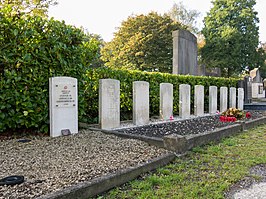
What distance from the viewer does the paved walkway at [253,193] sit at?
2.62 metres

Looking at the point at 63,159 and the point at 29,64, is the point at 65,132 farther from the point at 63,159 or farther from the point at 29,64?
the point at 63,159

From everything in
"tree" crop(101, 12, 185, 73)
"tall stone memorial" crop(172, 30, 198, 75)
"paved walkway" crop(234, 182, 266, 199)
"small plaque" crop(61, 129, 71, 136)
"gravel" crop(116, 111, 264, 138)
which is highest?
"tree" crop(101, 12, 185, 73)

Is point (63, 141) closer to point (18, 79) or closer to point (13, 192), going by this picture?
point (18, 79)

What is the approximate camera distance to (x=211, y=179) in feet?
10.1

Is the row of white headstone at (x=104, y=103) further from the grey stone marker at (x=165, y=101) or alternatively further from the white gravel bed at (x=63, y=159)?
the white gravel bed at (x=63, y=159)

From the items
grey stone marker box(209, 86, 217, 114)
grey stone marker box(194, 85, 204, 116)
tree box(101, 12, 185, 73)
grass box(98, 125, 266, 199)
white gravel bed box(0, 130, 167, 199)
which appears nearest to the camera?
white gravel bed box(0, 130, 167, 199)

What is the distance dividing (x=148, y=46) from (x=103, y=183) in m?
23.9

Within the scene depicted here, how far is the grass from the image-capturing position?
265 cm

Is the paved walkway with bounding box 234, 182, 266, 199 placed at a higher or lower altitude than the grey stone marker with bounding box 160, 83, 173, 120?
lower

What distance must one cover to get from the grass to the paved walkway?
0.55 ft

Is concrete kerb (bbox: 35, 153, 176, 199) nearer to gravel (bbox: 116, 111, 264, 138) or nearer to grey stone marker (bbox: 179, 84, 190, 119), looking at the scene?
gravel (bbox: 116, 111, 264, 138)

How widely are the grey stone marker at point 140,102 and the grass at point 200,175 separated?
2605 millimetres

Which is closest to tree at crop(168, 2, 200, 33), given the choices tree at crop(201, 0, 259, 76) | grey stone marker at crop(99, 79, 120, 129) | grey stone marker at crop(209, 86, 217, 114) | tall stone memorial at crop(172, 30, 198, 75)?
tree at crop(201, 0, 259, 76)

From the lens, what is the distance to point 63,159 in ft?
11.4
